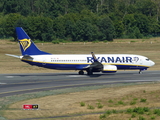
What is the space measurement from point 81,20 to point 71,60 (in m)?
78.1

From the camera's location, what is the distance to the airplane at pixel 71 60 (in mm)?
56688

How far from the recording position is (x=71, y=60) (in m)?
58.3

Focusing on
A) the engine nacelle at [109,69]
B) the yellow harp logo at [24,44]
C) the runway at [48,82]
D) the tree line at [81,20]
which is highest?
the tree line at [81,20]

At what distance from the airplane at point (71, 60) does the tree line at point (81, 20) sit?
67.0m

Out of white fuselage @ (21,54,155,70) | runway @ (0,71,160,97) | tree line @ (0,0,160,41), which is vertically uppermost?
tree line @ (0,0,160,41)

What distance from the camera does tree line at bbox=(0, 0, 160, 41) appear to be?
422ft

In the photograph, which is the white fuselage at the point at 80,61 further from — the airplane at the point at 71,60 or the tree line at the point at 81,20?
the tree line at the point at 81,20

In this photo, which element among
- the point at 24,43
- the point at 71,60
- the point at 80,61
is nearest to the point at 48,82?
the point at 71,60

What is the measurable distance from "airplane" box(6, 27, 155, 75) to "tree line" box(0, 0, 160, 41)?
67013 mm

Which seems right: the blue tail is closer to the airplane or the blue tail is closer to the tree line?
the airplane

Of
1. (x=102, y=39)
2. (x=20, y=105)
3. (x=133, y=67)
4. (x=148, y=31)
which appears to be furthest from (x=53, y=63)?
(x=148, y=31)

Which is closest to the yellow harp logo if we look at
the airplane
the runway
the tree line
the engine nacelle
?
the airplane

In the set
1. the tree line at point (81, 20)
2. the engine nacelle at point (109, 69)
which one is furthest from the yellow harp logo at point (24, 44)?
the tree line at point (81, 20)

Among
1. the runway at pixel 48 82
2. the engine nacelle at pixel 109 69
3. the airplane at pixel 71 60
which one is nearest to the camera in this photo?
the runway at pixel 48 82
